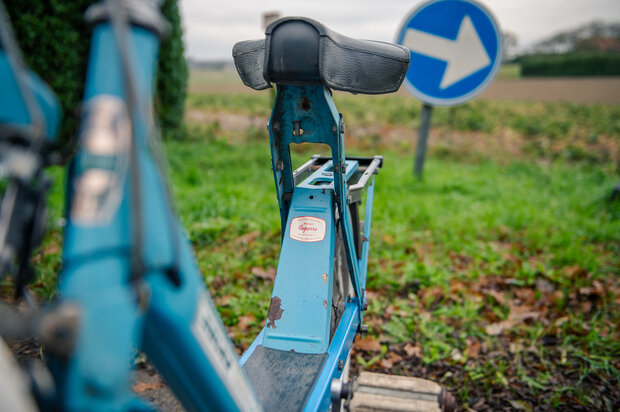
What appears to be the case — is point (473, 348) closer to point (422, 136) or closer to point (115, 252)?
point (115, 252)

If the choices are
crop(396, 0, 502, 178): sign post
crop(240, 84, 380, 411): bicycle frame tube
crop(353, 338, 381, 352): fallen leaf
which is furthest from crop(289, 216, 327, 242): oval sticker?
crop(396, 0, 502, 178): sign post

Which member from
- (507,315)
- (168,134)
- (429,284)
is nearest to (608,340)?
(507,315)

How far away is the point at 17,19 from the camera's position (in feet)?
17.7

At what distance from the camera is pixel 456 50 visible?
12.7 ft

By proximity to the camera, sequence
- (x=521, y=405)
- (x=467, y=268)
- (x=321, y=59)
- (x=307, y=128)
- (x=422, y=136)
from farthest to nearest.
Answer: (x=422, y=136) → (x=467, y=268) → (x=521, y=405) → (x=307, y=128) → (x=321, y=59)

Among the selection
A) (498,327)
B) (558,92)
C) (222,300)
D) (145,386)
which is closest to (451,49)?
(498,327)

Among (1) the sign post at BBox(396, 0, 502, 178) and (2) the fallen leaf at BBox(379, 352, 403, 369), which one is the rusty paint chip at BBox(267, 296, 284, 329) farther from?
(1) the sign post at BBox(396, 0, 502, 178)

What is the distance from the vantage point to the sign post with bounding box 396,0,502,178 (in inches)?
150

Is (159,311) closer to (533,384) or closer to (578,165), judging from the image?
(533,384)

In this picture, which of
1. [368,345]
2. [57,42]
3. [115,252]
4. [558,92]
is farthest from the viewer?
[558,92]

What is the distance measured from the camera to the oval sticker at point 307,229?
1.76 m

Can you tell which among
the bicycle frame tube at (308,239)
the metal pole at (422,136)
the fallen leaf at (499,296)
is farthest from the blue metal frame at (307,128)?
the metal pole at (422,136)

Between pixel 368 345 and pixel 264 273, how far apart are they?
87cm

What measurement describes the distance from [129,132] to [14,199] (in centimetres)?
23
